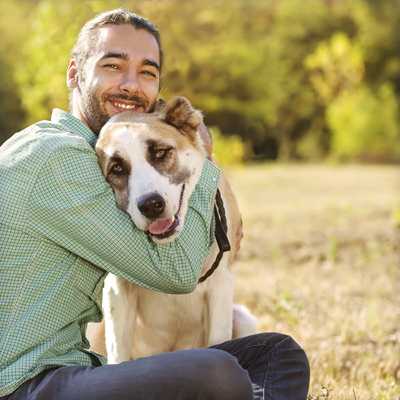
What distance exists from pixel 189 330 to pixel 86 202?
1.16 metres

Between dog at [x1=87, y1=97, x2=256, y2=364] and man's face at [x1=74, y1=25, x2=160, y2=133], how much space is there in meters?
0.19

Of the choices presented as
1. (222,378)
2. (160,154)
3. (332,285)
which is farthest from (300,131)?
(222,378)

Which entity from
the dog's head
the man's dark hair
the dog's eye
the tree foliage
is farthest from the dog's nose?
the tree foliage

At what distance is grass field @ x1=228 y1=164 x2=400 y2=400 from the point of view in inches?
144

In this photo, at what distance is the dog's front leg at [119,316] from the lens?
9.94 feet

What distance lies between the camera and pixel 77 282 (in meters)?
2.28

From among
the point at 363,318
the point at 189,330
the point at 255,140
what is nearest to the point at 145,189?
the point at 189,330

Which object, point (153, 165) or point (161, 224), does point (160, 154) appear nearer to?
point (153, 165)

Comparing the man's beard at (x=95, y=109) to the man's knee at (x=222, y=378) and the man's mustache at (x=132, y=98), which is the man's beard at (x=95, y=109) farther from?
the man's knee at (x=222, y=378)

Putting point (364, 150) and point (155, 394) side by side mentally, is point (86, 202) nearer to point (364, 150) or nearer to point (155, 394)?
point (155, 394)

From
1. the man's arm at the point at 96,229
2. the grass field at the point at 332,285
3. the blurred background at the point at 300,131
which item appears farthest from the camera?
the blurred background at the point at 300,131

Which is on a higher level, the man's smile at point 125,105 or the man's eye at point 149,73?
the man's eye at point 149,73

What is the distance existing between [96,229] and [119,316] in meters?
0.91

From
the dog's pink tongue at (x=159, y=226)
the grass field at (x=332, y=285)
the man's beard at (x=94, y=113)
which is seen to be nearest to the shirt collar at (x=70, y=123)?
the man's beard at (x=94, y=113)
